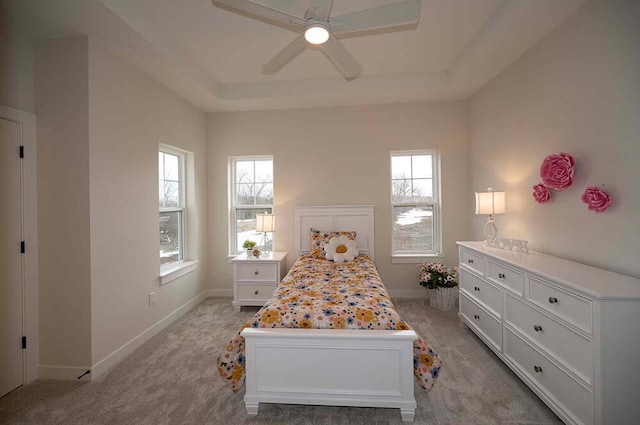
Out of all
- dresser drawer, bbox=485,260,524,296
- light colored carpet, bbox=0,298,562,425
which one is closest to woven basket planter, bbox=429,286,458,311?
light colored carpet, bbox=0,298,562,425

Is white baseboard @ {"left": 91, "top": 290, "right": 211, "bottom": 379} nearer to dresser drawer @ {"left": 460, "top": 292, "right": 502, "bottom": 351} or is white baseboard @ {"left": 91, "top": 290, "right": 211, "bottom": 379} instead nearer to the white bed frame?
the white bed frame

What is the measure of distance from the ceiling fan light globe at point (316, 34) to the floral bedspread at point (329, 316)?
178 centimetres

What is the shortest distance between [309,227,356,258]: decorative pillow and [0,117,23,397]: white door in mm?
2665

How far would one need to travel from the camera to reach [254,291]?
354 cm

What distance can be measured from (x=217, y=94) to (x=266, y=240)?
204 centimetres

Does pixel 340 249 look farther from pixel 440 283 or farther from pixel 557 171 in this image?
pixel 557 171

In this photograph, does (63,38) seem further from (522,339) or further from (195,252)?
(522,339)

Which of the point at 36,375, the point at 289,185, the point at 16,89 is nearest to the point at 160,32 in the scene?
the point at 16,89

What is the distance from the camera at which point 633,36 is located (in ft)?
5.55

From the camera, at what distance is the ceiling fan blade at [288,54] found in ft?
6.16

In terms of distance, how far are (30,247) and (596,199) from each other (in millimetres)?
4068

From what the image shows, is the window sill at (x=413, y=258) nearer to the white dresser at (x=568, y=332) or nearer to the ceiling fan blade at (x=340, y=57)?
the white dresser at (x=568, y=332)

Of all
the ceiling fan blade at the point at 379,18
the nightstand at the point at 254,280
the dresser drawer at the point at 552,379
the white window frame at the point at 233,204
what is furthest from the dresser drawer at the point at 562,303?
the white window frame at the point at 233,204

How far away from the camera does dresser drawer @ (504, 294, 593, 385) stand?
150cm
